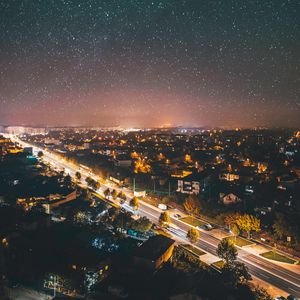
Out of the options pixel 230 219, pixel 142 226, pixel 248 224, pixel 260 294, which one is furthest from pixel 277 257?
pixel 142 226

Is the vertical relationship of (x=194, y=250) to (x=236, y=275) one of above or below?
below

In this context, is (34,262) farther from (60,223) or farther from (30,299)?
(60,223)

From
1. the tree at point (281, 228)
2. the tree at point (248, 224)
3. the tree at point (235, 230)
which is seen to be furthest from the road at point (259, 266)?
the tree at point (281, 228)

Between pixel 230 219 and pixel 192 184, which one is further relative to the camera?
pixel 192 184

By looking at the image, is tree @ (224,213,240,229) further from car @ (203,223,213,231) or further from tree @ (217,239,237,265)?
tree @ (217,239,237,265)

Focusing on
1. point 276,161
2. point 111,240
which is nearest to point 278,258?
point 111,240

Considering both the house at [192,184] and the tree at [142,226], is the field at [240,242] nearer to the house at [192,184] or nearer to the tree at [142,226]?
the tree at [142,226]

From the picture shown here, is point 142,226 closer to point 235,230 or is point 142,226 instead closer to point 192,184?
point 235,230

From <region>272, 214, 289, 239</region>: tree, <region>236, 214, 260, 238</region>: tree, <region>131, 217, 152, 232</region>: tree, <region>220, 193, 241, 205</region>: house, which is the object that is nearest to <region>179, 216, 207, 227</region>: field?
<region>236, 214, 260, 238</region>: tree
